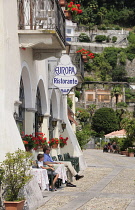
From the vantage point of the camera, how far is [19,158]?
9.93 m

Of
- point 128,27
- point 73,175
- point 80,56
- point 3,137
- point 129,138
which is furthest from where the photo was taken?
point 128,27

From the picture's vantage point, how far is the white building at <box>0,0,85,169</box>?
1148cm

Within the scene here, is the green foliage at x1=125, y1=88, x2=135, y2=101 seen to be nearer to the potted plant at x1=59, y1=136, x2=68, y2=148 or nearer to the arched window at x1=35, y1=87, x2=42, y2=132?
the potted plant at x1=59, y1=136, x2=68, y2=148

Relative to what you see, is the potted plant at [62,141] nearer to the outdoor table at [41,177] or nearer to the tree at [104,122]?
the outdoor table at [41,177]

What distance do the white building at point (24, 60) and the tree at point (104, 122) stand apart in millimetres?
67206

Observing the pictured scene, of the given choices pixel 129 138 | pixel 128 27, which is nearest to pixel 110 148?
pixel 129 138

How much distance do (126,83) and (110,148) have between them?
6422cm

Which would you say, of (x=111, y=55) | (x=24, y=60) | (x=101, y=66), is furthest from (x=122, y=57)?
(x=24, y=60)

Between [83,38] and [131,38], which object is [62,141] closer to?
[83,38]

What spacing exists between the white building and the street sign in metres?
0.62

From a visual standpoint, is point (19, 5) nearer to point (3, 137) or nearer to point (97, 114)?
point (3, 137)

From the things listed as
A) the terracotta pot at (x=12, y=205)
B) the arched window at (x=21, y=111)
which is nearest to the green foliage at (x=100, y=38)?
the arched window at (x=21, y=111)

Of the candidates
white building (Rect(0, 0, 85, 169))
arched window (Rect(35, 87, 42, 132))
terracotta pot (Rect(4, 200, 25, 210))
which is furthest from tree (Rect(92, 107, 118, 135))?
terracotta pot (Rect(4, 200, 25, 210))

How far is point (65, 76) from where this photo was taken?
1662 centimetres
